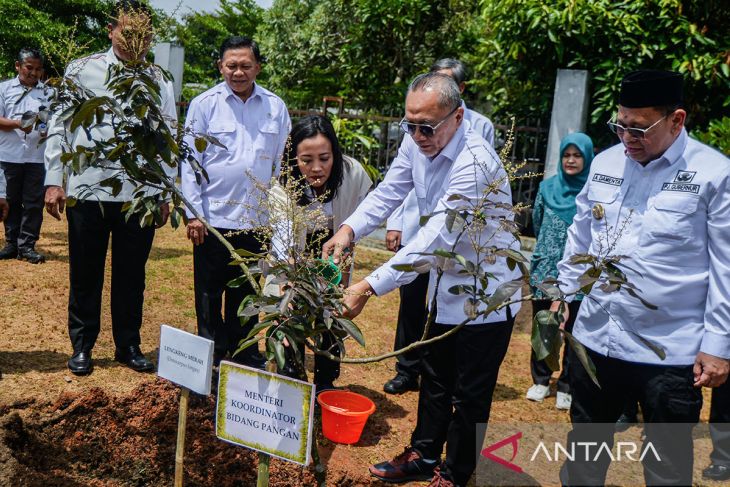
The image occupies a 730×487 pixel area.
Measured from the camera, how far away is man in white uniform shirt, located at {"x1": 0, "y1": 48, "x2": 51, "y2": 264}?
6.42m

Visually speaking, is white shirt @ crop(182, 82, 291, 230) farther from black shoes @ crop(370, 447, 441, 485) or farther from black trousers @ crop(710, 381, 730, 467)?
black trousers @ crop(710, 381, 730, 467)

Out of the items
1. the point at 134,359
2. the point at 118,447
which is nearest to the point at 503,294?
the point at 118,447

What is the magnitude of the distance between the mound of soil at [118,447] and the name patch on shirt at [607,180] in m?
1.68

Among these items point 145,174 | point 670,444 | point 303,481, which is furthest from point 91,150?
point 670,444

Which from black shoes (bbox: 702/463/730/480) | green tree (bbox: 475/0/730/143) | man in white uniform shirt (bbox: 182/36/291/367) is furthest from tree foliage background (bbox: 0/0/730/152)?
black shoes (bbox: 702/463/730/480)

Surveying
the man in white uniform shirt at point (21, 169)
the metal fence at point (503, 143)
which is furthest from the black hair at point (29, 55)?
the metal fence at point (503, 143)

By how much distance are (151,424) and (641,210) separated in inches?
91.4

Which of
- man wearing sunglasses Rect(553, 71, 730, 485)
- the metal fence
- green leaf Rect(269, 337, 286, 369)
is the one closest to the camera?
green leaf Rect(269, 337, 286, 369)

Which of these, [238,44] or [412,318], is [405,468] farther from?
[238,44]

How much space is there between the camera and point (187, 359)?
246 cm

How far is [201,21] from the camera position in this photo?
86.7 feet

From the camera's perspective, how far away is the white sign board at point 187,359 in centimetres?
238

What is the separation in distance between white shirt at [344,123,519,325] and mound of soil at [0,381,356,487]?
958mm

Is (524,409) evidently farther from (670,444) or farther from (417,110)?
(417,110)
